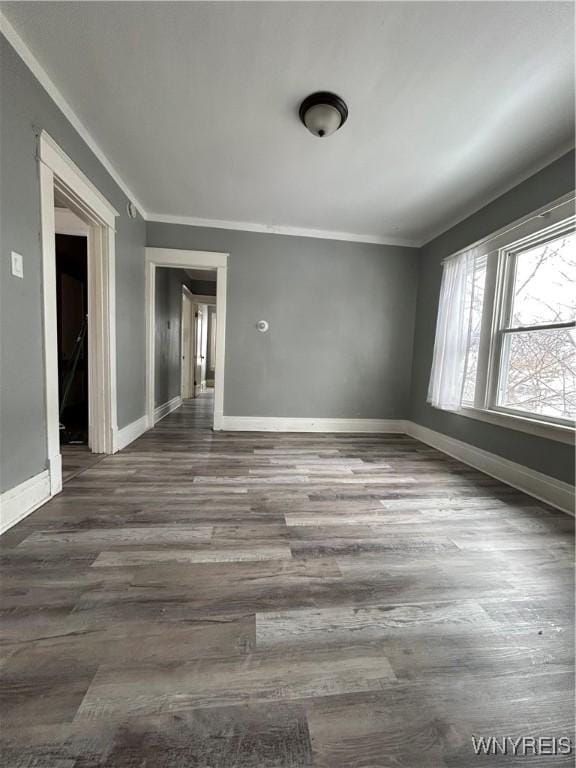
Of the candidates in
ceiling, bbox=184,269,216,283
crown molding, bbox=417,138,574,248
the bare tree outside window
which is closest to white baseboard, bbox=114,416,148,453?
ceiling, bbox=184,269,216,283

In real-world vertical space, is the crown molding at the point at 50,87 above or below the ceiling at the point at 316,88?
below

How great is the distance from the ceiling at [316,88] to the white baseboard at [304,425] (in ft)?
8.64

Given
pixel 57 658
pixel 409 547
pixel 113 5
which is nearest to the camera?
pixel 57 658

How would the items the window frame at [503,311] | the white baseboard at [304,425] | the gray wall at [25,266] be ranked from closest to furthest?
the gray wall at [25,266] < the window frame at [503,311] < the white baseboard at [304,425]

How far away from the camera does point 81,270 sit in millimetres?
4254

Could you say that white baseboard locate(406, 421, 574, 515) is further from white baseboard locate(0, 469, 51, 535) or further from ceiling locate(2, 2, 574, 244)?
white baseboard locate(0, 469, 51, 535)

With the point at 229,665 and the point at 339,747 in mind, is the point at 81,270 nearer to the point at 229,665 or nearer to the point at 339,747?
the point at 229,665

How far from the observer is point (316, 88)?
171 cm

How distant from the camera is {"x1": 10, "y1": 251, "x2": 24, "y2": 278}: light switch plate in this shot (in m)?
1.55

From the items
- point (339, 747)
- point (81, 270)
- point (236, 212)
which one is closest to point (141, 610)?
point (339, 747)

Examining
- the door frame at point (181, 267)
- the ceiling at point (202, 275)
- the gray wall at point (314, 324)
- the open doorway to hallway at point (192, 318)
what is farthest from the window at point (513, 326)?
the ceiling at point (202, 275)

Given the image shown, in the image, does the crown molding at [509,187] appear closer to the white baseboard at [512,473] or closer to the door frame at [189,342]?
the white baseboard at [512,473]

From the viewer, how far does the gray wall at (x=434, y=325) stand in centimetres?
213

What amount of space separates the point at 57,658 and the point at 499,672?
1435 mm
